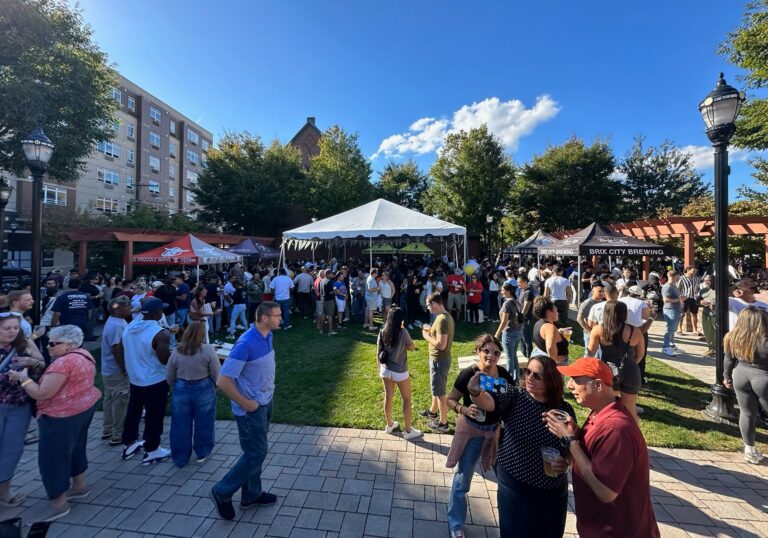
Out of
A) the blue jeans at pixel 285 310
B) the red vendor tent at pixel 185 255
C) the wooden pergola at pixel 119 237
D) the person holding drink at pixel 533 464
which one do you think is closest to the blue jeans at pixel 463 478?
the person holding drink at pixel 533 464

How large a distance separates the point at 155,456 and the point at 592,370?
443cm

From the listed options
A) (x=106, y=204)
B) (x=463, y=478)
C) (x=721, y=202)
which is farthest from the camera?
(x=106, y=204)

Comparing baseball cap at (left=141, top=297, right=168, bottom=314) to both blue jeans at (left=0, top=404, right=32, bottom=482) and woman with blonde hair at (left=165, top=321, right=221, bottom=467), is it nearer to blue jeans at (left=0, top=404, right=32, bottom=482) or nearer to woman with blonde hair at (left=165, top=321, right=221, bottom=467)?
woman with blonde hair at (left=165, top=321, right=221, bottom=467)

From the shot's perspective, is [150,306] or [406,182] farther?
[406,182]

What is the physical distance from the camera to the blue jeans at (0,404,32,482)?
3.00 m

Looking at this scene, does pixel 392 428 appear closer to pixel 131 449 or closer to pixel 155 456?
pixel 155 456

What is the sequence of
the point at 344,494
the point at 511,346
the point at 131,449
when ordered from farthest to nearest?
the point at 511,346 < the point at 131,449 < the point at 344,494

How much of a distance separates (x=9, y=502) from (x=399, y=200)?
3536 centimetres

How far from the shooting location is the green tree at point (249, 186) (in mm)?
28078

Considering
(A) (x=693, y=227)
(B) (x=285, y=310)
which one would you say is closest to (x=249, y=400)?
(B) (x=285, y=310)

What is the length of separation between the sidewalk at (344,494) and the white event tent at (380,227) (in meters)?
6.66

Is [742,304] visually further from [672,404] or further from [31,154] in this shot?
[31,154]

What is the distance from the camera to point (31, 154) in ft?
18.2

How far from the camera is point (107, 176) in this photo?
34.2 meters
